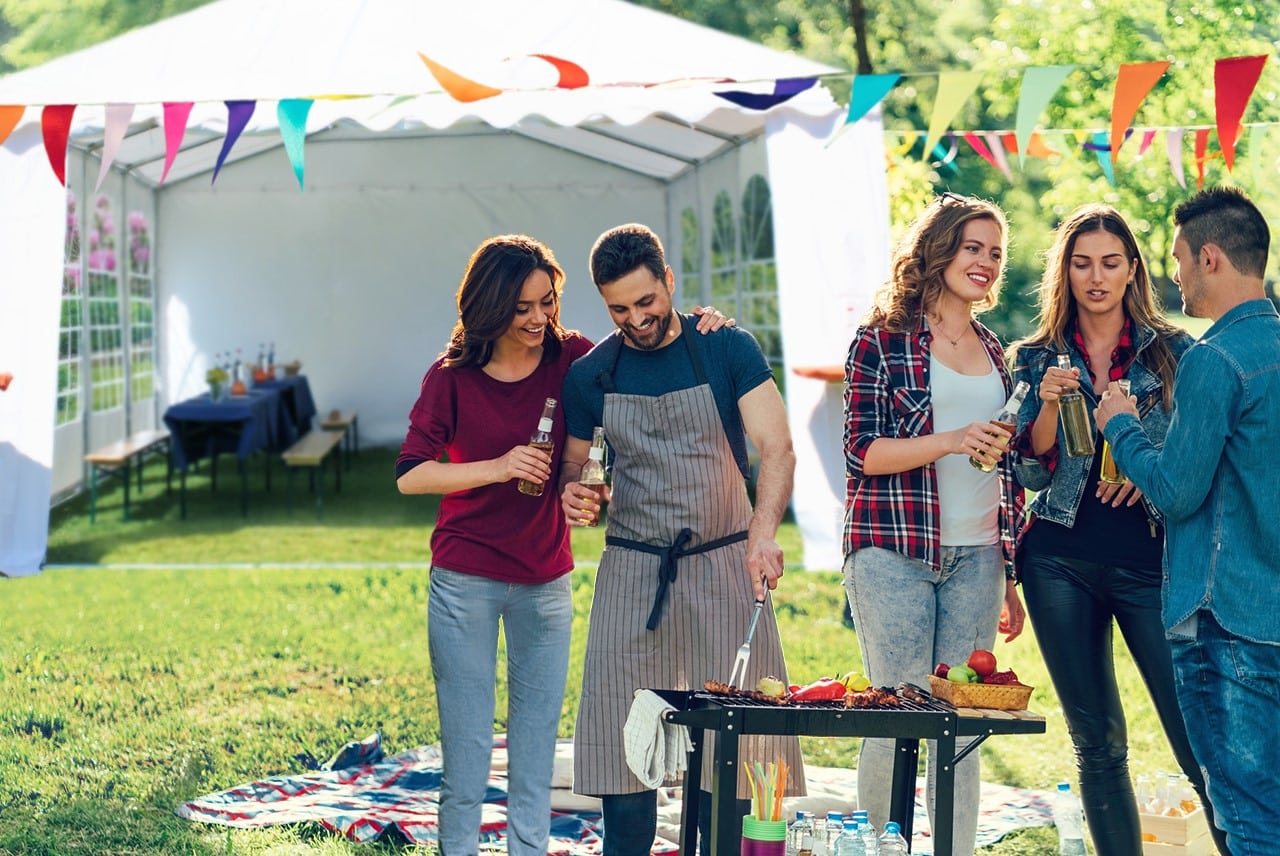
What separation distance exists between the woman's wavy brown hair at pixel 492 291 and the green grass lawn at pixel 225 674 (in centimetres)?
159

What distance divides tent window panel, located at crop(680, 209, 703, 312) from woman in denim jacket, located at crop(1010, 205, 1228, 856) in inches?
392

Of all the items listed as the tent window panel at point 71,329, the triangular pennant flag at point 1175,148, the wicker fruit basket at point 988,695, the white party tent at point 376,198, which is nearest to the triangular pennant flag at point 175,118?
the white party tent at point 376,198

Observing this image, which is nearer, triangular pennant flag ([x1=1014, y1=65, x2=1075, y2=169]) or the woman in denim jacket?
the woman in denim jacket

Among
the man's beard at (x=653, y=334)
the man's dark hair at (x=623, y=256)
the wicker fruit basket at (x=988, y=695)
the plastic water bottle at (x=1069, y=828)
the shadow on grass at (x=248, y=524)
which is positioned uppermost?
the man's dark hair at (x=623, y=256)

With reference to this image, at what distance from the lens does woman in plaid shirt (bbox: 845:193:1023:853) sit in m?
3.27

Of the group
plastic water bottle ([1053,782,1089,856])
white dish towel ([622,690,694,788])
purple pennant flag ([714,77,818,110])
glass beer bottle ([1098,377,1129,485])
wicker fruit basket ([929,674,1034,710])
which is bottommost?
plastic water bottle ([1053,782,1089,856])

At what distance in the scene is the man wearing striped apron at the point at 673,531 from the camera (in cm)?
323

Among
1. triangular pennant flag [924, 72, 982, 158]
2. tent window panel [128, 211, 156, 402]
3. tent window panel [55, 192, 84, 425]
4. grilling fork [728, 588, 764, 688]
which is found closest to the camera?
grilling fork [728, 588, 764, 688]

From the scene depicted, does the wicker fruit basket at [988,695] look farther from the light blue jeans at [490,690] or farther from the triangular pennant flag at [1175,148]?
the triangular pennant flag at [1175,148]

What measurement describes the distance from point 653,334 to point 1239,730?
1395mm

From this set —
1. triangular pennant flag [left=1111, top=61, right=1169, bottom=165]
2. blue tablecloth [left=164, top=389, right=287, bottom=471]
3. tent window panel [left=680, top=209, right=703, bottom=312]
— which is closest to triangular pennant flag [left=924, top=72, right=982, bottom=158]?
triangular pennant flag [left=1111, top=61, right=1169, bottom=165]

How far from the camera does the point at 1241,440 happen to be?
2.79 metres

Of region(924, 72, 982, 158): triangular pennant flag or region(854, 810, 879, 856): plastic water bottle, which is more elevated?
region(924, 72, 982, 158): triangular pennant flag

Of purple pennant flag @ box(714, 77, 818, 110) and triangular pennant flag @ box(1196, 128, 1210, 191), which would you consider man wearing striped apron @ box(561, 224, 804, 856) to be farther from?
triangular pennant flag @ box(1196, 128, 1210, 191)
